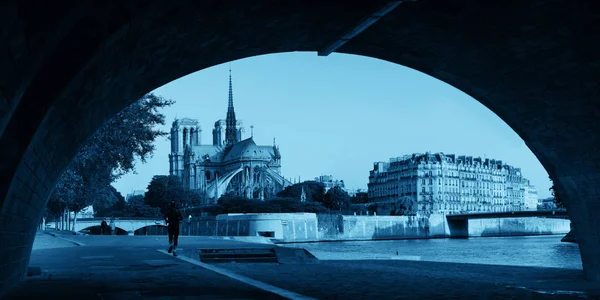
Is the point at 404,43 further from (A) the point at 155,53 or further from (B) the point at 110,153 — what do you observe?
(B) the point at 110,153

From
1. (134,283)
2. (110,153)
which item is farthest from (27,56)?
(110,153)

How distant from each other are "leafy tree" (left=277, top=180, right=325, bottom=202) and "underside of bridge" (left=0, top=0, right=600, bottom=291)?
15704cm

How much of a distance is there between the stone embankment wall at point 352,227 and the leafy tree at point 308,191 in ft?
140

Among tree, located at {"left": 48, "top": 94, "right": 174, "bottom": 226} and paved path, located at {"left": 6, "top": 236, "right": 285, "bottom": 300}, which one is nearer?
paved path, located at {"left": 6, "top": 236, "right": 285, "bottom": 300}

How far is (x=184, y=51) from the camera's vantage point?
488 inches

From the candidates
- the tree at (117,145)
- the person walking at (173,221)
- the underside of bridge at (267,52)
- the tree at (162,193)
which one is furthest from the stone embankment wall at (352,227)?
the underside of bridge at (267,52)

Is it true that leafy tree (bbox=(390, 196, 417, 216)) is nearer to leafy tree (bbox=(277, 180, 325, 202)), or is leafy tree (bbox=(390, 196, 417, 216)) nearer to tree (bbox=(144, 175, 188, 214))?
leafy tree (bbox=(277, 180, 325, 202))

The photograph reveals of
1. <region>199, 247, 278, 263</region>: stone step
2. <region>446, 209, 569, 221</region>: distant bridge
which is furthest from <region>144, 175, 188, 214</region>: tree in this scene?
<region>199, 247, 278, 263</region>: stone step

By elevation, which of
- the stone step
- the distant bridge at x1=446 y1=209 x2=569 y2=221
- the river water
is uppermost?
the distant bridge at x1=446 y1=209 x2=569 y2=221

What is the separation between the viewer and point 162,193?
545ft

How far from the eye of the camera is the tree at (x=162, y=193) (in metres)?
166

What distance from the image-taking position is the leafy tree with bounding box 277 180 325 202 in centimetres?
17462

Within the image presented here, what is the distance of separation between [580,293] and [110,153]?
2190 centimetres

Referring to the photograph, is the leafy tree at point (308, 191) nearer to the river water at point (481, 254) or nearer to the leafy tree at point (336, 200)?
the leafy tree at point (336, 200)
